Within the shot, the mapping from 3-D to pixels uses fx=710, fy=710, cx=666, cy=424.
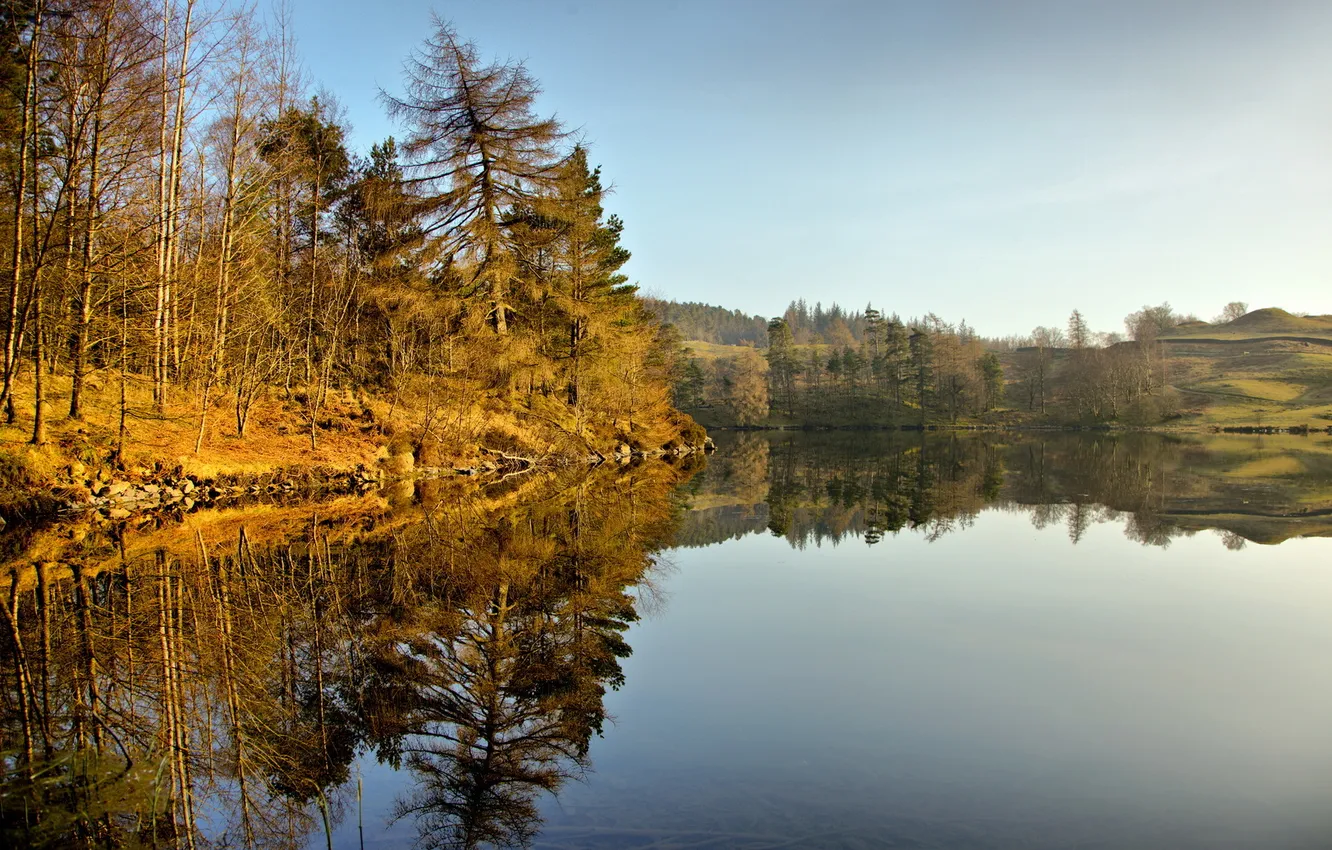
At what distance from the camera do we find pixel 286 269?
2614cm

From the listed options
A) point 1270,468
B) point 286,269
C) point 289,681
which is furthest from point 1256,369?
point 289,681

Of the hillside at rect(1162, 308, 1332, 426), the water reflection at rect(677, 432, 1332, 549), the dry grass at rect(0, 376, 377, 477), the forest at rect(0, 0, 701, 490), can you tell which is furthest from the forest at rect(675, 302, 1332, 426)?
the dry grass at rect(0, 376, 377, 477)

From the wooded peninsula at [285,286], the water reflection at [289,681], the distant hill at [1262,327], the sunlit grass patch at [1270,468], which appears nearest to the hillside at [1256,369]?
the distant hill at [1262,327]

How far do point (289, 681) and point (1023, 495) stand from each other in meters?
21.3

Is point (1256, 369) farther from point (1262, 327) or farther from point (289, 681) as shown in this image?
point (289, 681)

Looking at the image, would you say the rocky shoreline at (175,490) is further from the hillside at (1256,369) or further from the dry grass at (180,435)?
the hillside at (1256,369)

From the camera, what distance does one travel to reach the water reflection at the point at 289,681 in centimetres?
414

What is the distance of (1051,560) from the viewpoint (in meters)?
12.1

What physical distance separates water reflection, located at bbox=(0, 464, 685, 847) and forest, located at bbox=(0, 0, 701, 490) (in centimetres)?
675

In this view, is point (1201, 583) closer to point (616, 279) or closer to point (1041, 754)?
point (1041, 754)

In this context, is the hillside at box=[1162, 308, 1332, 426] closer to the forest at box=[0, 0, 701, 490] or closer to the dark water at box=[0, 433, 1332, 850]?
the forest at box=[0, 0, 701, 490]

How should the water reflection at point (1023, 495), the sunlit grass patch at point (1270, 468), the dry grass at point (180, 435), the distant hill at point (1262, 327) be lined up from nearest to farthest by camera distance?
the dry grass at point (180, 435)
the water reflection at point (1023, 495)
the sunlit grass patch at point (1270, 468)
the distant hill at point (1262, 327)

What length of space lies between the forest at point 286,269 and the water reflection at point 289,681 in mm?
6747

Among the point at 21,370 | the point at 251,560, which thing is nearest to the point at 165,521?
the point at 251,560
